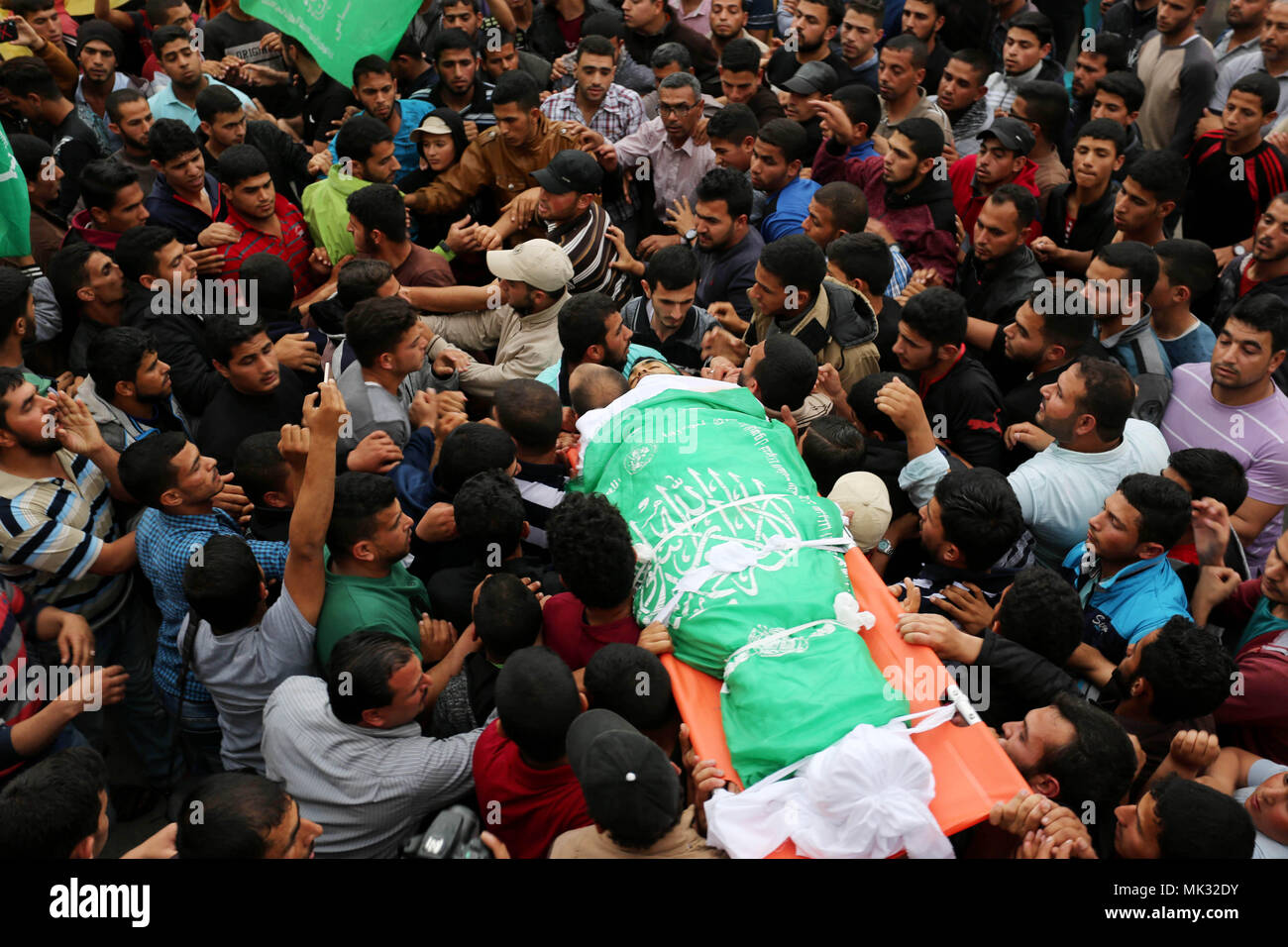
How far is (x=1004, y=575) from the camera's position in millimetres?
3439

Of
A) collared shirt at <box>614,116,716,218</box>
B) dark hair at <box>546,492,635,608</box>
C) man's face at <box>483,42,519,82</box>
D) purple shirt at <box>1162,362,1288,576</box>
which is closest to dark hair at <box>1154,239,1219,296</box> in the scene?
purple shirt at <box>1162,362,1288,576</box>

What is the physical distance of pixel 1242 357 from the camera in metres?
3.88

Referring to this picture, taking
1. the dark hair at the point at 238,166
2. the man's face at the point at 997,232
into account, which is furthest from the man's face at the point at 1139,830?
the dark hair at the point at 238,166

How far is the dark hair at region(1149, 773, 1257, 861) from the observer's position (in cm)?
240

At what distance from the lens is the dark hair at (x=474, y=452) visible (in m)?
3.41

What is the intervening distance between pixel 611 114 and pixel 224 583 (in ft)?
13.5

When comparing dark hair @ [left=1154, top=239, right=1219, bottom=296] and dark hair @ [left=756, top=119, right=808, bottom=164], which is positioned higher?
dark hair @ [left=1154, top=239, right=1219, bottom=296]

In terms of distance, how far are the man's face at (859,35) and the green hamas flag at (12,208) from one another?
4926mm

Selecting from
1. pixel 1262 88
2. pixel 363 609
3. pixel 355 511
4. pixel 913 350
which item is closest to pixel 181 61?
pixel 355 511

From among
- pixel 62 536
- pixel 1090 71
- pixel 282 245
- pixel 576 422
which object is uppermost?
pixel 1090 71

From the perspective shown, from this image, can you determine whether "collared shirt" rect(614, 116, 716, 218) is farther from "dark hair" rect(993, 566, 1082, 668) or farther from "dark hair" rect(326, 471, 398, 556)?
"dark hair" rect(993, 566, 1082, 668)

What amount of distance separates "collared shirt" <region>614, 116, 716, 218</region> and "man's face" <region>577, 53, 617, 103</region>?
401mm

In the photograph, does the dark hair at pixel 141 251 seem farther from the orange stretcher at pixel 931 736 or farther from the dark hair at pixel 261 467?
the orange stretcher at pixel 931 736

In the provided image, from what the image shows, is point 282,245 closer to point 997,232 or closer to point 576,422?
point 576,422
